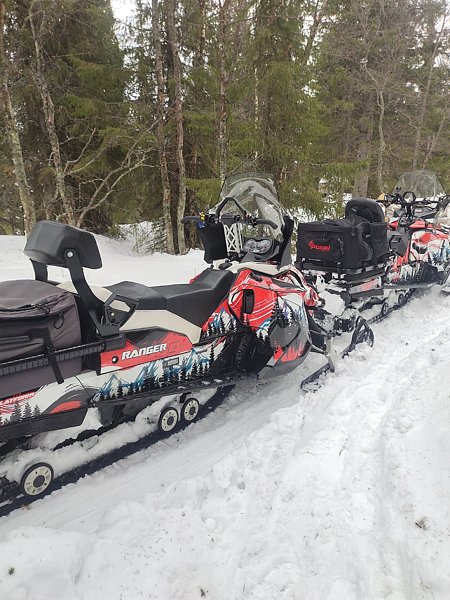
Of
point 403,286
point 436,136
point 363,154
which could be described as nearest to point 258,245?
point 403,286

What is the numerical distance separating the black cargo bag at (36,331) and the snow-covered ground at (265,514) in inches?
28.4

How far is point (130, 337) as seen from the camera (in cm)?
230

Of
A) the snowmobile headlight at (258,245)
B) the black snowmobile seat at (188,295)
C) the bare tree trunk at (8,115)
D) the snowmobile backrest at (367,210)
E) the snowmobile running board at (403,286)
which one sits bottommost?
the snowmobile running board at (403,286)

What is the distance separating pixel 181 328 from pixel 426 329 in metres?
3.64

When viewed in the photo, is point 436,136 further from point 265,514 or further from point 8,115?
point 265,514

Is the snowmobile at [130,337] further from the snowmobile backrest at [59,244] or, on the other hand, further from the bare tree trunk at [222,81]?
the bare tree trunk at [222,81]

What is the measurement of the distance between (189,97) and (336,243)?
7279 mm

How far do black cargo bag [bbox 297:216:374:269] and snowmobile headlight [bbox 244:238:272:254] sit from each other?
1.15m

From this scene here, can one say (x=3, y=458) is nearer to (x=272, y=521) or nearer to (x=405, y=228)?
(x=272, y=521)

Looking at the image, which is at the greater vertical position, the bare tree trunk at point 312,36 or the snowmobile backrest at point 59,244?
the bare tree trunk at point 312,36

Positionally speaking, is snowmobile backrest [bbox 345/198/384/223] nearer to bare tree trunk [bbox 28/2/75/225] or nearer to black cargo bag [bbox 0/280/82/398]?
black cargo bag [bbox 0/280/82/398]

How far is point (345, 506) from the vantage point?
1.98 metres

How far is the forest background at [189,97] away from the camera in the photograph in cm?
755

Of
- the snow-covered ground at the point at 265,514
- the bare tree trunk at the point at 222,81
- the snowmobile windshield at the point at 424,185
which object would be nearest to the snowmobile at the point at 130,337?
the snow-covered ground at the point at 265,514
